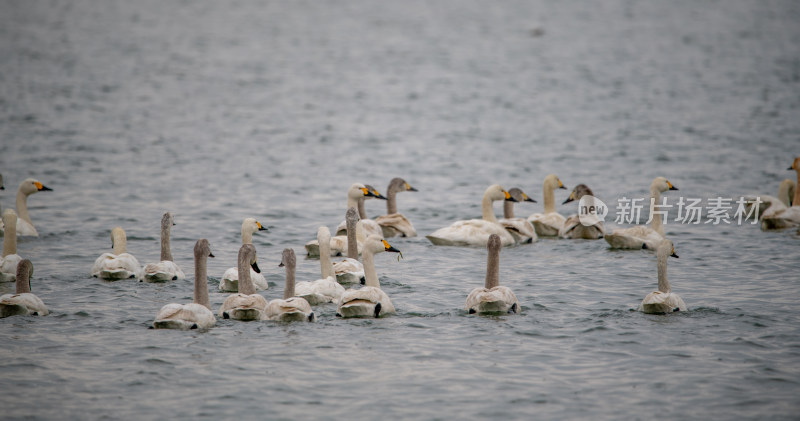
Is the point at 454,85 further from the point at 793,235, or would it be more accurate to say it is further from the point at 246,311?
the point at 246,311

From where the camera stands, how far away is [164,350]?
12.3m

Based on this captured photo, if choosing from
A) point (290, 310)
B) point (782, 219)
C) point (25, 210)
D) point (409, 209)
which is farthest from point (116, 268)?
point (782, 219)

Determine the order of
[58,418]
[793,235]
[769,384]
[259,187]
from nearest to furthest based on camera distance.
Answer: [58,418]
[769,384]
[793,235]
[259,187]

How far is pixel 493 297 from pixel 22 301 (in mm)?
6317

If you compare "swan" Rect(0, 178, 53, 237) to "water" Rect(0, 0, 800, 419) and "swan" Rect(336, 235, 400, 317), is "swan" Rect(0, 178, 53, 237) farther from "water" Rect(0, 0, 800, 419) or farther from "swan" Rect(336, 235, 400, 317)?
"swan" Rect(336, 235, 400, 317)

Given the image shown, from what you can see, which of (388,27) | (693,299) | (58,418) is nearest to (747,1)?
(388,27)

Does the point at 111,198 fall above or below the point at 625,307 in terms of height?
above

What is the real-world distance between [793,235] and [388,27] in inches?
2821

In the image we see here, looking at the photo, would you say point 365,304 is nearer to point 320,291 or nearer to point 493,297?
point 320,291

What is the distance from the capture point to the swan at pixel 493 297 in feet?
45.5

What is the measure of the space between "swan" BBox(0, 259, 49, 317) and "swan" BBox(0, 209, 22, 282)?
178 cm

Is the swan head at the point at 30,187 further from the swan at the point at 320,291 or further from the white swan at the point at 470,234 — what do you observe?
the swan at the point at 320,291

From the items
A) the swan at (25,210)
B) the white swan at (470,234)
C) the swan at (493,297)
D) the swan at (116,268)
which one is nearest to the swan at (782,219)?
the white swan at (470,234)

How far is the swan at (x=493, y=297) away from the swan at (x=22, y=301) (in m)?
5.85
